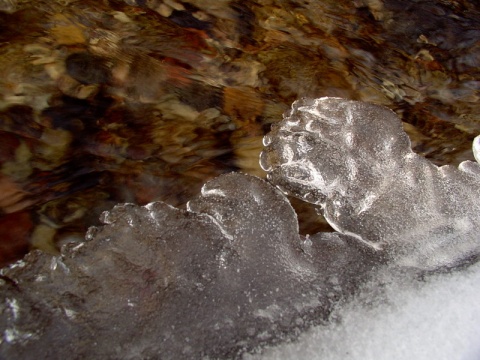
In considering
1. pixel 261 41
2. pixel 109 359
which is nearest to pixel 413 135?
pixel 261 41

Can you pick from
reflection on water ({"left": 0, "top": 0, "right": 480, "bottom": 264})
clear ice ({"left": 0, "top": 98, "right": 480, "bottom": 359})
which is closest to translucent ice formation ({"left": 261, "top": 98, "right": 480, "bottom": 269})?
clear ice ({"left": 0, "top": 98, "right": 480, "bottom": 359})

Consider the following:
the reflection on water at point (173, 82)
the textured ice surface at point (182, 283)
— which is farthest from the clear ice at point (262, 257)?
the reflection on water at point (173, 82)

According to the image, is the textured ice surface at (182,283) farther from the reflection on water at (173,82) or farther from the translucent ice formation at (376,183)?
the reflection on water at (173,82)

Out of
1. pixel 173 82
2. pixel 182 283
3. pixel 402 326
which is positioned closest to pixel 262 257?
pixel 182 283

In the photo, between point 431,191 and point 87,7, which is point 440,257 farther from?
point 87,7

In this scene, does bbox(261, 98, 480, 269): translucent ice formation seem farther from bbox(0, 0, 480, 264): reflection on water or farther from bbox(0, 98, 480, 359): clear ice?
bbox(0, 0, 480, 264): reflection on water

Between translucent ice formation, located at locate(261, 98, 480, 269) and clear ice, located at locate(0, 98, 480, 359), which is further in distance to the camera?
translucent ice formation, located at locate(261, 98, 480, 269)
